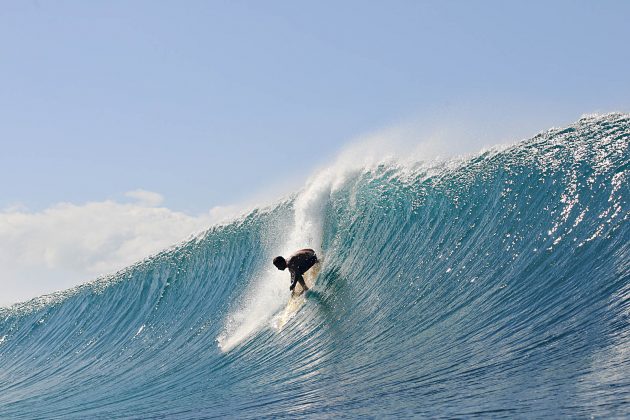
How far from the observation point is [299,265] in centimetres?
1327

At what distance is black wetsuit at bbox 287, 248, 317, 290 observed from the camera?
1316cm

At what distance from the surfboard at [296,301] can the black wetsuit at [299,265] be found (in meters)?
0.19

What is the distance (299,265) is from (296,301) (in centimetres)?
72

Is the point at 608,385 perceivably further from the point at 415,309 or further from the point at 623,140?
the point at 623,140

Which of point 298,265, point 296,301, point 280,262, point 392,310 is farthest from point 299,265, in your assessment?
point 392,310

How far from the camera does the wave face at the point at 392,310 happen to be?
718cm

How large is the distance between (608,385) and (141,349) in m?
10.8

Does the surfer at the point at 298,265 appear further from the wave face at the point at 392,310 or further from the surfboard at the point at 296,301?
the wave face at the point at 392,310

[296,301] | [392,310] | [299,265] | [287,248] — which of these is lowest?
[392,310]

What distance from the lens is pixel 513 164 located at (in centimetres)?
1391

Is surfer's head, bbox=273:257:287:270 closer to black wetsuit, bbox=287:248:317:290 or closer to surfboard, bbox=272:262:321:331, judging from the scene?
black wetsuit, bbox=287:248:317:290

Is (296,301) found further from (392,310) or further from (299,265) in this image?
(392,310)

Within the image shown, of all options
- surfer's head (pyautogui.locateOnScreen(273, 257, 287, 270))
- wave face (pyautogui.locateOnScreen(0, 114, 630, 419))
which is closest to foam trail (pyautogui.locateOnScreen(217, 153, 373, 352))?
wave face (pyautogui.locateOnScreen(0, 114, 630, 419))

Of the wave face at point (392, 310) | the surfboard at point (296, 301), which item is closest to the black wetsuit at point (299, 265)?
the surfboard at point (296, 301)
